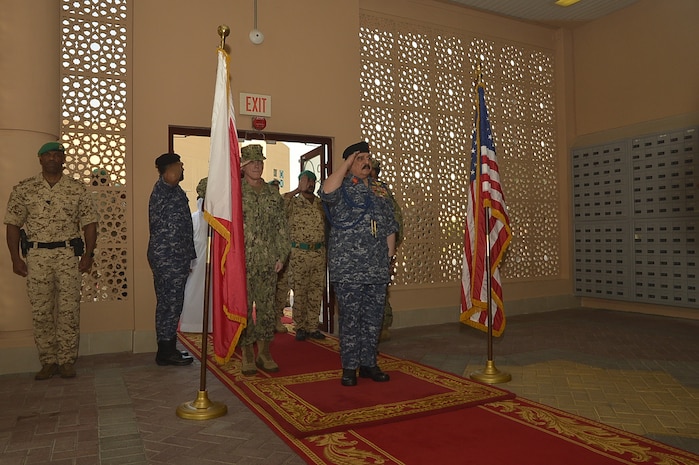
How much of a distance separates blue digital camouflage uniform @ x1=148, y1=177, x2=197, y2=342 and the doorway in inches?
41.7

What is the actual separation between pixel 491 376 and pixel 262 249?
2.06 meters

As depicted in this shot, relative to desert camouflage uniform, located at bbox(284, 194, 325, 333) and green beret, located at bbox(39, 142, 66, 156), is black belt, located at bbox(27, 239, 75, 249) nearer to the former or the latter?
green beret, located at bbox(39, 142, 66, 156)

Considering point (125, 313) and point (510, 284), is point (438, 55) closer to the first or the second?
point (510, 284)

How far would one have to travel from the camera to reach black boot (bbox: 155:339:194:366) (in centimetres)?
480

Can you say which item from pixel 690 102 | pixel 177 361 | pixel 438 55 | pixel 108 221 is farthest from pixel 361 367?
pixel 690 102

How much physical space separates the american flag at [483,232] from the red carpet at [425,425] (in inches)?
24.4

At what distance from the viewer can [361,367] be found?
4.13 metres

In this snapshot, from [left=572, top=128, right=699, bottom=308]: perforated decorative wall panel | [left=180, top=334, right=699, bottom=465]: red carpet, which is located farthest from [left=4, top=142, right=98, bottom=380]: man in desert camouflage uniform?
[left=572, top=128, right=699, bottom=308]: perforated decorative wall panel

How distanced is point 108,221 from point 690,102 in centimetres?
748

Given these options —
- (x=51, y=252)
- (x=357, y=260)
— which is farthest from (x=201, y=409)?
(x=51, y=252)

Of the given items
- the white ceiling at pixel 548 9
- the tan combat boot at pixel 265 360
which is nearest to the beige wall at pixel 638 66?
the white ceiling at pixel 548 9

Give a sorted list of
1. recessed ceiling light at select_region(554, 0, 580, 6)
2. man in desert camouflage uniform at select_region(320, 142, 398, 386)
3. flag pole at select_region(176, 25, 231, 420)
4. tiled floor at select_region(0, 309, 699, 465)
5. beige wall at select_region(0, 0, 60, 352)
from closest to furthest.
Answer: tiled floor at select_region(0, 309, 699, 465), flag pole at select_region(176, 25, 231, 420), man in desert camouflage uniform at select_region(320, 142, 398, 386), beige wall at select_region(0, 0, 60, 352), recessed ceiling light at select_region(554, 0, 580, 6)

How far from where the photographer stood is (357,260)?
384 centimetres

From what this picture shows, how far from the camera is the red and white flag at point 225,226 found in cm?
341
